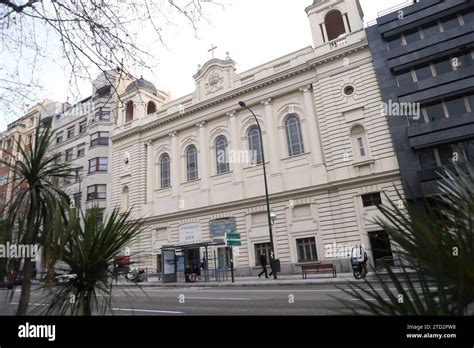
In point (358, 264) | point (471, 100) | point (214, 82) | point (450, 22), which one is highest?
point (214, 82)

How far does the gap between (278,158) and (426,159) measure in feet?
33.1

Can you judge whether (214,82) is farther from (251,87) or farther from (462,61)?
(462,61)

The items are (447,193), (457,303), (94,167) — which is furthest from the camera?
(94,167)

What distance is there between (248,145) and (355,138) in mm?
8848

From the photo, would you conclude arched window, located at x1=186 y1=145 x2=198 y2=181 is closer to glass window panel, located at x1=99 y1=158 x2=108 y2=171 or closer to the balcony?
glass window panel, located at x1=99 y1=158 x2=108 y2=171

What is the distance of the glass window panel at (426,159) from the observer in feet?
62.2

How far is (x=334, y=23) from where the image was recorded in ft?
87.5

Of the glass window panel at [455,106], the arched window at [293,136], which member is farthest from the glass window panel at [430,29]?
the arched window at [293,136]

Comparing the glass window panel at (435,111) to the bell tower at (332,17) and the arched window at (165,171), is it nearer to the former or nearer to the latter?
the bell tower at (332,17)

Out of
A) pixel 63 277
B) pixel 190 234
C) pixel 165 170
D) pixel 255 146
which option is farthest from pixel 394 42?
pixel 63 277

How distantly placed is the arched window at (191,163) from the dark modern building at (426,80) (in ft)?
54.6
